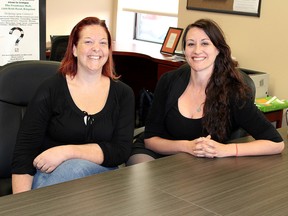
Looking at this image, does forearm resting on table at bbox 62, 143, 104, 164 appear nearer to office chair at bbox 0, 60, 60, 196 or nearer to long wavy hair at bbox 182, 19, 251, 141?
office chair at bbox 0, 60, 60, 196

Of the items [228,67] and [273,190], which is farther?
[228,67]

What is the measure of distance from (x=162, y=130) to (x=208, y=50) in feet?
1.40

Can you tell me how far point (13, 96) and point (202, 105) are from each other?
0.82m

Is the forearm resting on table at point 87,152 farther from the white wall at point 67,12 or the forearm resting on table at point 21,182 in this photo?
the white wall at point 67,12

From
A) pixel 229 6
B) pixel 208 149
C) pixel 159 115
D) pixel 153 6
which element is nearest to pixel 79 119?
pixel 159 115

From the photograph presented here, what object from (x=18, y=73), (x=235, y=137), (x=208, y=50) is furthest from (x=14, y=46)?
(x=235, y=137)

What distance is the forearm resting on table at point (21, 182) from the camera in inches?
74.1

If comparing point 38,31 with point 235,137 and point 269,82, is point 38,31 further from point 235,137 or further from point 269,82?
point 269,82

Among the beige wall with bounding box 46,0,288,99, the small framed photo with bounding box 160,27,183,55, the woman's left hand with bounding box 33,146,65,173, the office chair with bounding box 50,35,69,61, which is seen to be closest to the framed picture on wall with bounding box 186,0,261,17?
the beige wall with bounding box 46,0,288,99

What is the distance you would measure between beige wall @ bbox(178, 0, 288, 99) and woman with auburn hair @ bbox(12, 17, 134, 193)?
1.85m

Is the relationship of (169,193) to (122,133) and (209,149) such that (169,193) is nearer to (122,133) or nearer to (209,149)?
(209,149)

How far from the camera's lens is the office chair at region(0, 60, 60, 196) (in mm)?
2039

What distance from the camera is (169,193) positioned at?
1.47 metres

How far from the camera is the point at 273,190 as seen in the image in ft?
5.08
